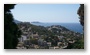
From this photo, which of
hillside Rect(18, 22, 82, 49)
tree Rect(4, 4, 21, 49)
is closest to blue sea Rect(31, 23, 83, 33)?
hillside Rect(18, 22, 82, 49)

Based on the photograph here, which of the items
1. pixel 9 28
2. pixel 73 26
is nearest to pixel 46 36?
pixel 73 26

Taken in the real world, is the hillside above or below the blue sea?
below

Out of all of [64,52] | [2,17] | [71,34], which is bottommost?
[64,52]

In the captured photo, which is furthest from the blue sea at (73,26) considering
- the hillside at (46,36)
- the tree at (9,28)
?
the tree at (9,28)

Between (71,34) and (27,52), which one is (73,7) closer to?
(71,34)

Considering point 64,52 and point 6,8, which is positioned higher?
point 6,8

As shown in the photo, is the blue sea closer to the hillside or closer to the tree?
the hillside

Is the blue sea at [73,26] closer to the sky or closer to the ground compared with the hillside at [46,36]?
closer to the sky

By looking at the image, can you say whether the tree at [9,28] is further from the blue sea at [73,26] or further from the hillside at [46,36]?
the blue sea at [73,26]

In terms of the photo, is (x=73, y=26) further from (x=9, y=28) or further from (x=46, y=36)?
(x=9, y=28)

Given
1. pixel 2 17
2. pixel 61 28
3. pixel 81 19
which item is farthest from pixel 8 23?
pixel 81 19

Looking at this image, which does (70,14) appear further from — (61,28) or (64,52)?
(64,52)
